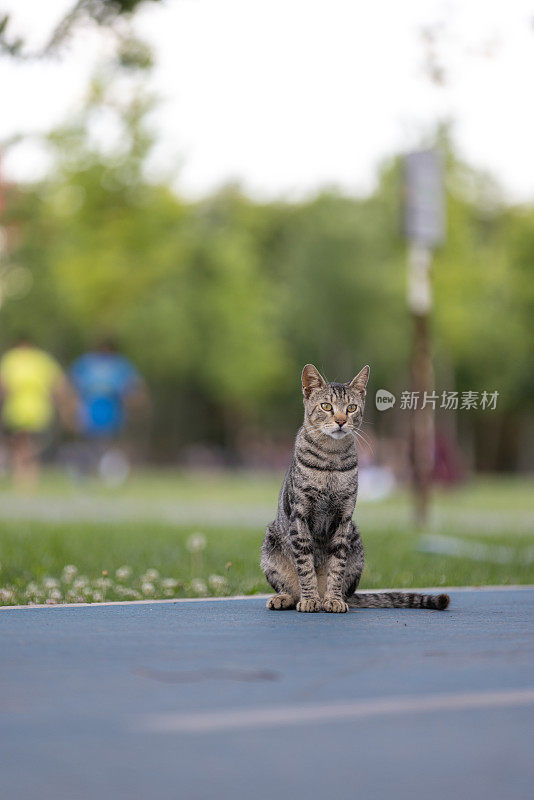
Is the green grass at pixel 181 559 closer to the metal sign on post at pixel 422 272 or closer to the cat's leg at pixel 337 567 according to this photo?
the metal sign on post at pixel 422 272

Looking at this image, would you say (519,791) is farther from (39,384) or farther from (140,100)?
(140,100)

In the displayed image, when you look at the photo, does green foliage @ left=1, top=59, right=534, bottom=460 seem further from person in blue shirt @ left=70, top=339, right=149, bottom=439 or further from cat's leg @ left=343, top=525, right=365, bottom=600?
cat's leg @ left=343, top=525, right=365, bottom=600

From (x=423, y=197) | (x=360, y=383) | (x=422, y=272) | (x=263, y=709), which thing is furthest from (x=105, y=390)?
(x=263, y=709)

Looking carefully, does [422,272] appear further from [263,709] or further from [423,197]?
[263,709]

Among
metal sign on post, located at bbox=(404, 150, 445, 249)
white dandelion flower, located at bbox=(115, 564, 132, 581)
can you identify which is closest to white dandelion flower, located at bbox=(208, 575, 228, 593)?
white dandelion flower, located at bbox=(115, 564, 132, 581)

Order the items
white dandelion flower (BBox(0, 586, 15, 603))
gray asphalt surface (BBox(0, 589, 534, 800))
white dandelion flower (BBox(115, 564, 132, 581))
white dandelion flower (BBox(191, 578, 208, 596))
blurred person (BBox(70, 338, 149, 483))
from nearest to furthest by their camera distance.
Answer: gray asphalt surface (BBox(0, 589, 534, 800))
white dandelion flower (BBox(0, 586, 15, 603))
white dandelion flower (BBox(191, 578, 208, 596))
white dandelion flower (BBox(115, 564, 132, 581))
blurred person (BBox(70, 338, 149, 483))

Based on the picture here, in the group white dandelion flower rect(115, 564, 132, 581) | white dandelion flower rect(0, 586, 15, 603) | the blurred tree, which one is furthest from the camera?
the blurred tree

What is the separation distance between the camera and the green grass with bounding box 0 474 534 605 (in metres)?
8.36

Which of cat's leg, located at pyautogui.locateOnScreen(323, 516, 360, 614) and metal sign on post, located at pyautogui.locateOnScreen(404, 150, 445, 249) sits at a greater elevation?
metal sign on post, located at pyautogui.locateOnScreen(404, 150, 445, 249)

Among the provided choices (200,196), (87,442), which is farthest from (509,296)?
(87,442)

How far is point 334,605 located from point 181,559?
3727 mm

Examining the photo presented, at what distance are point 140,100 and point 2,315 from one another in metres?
9.76

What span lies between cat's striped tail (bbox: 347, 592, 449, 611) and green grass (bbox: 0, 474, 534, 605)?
1120mm

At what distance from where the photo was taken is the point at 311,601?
22.9 ft
